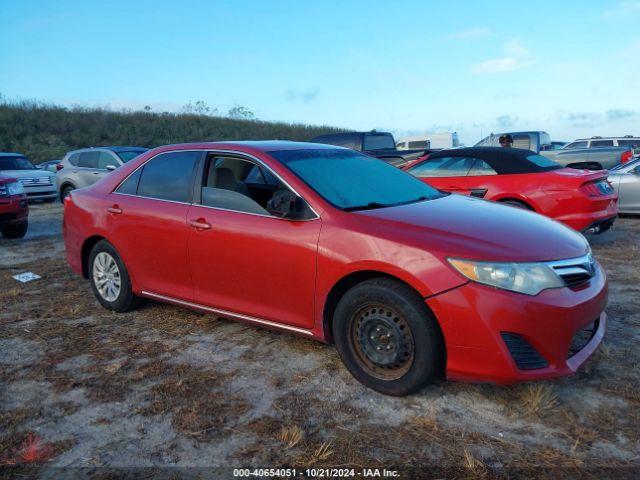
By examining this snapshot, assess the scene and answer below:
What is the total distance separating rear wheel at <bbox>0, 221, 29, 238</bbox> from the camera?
9.30 metres

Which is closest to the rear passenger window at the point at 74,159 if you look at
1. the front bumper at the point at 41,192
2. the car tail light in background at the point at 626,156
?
the front bumper at the point at 41,192

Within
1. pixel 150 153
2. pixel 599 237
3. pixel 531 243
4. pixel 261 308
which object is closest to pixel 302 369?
pixel 261 308

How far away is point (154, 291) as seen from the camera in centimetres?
454

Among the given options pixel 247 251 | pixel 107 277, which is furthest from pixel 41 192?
pixel 247 251

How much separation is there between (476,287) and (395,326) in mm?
521

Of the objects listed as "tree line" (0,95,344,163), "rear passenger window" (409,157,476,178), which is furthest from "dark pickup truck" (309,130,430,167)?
"tree line" (0,95,344,163)

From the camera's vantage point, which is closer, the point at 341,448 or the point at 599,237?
the point at 341,448

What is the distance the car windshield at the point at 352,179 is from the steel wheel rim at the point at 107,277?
193 cm

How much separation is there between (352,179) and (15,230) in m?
7.69

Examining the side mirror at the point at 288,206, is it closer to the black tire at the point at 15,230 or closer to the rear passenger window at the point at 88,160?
the black tire at the point at 15,230

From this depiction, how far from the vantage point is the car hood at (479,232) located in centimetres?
301

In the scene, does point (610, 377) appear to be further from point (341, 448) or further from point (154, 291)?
point (154, 291)

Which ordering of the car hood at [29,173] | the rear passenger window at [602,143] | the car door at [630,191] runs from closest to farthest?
the car door at [630,191]
the car hood at [29,173]
the rear passenger window at [602,143]

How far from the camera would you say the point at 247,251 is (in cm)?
376
